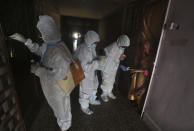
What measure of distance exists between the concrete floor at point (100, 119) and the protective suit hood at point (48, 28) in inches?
46.1

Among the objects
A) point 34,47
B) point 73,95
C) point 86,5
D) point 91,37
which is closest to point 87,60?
point 91,37

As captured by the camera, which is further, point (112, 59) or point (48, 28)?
point (112, 59)

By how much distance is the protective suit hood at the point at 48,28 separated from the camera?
816mm

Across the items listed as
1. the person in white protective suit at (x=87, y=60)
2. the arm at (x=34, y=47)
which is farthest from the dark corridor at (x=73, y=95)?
the person in white protective suit at (x=87, y=60)

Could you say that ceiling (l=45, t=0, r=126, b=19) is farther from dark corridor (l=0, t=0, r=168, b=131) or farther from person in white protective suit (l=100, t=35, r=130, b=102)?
person in white protective suit (l=100, t=35, r=130, b=102)

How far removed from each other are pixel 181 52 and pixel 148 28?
0.60 metres

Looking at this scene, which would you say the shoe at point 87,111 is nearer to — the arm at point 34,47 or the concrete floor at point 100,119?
the concrete floor at point 100,119

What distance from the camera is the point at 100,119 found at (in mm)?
1473

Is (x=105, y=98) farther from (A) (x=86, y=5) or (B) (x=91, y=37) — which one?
(A) (x=86, y=5)

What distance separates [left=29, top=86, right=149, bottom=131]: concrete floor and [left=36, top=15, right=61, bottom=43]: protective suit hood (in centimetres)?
117

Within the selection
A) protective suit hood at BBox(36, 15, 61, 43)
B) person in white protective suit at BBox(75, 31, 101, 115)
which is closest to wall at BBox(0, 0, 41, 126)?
protective suit hood at BBox(36, 15, 61, 43)

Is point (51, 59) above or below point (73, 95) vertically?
above

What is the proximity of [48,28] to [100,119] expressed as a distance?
4.63 ft

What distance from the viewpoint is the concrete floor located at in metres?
1.32
